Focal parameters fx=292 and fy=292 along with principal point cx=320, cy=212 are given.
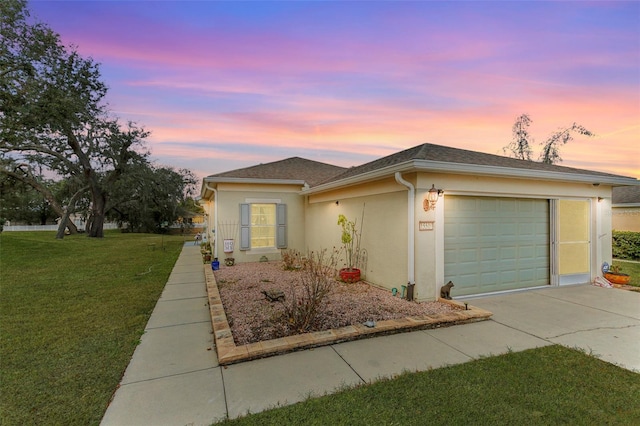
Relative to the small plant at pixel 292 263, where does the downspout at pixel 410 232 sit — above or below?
above

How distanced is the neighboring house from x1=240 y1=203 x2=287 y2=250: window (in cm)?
1634

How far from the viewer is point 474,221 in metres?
6.05

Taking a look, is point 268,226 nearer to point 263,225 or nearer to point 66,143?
point 263,225

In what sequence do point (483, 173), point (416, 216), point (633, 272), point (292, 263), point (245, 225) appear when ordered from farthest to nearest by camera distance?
point (245, 225)
point (292, 263)
point (633, 272)
point (483, 173)
point (416, 216)

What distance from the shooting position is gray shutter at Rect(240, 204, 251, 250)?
982 centimetres

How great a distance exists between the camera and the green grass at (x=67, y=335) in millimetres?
2588

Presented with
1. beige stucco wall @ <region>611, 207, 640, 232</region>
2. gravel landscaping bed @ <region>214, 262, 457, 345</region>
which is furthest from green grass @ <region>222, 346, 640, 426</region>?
beige stucco wall @ <region>611, 207, 640, 232</region>

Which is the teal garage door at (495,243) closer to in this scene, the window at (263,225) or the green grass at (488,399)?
the green grass at (488,399)

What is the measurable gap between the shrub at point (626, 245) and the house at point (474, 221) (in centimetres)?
702

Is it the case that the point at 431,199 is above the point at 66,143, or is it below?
below

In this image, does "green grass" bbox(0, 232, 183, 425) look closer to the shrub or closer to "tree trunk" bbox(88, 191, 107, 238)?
the shrub

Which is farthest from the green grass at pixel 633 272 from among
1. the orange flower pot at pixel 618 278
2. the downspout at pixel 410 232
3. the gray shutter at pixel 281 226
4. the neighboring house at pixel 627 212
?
the gray shutter at pixel 281 226

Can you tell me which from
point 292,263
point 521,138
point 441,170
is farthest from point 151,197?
point 521,138

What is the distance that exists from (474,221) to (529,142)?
2145cm
